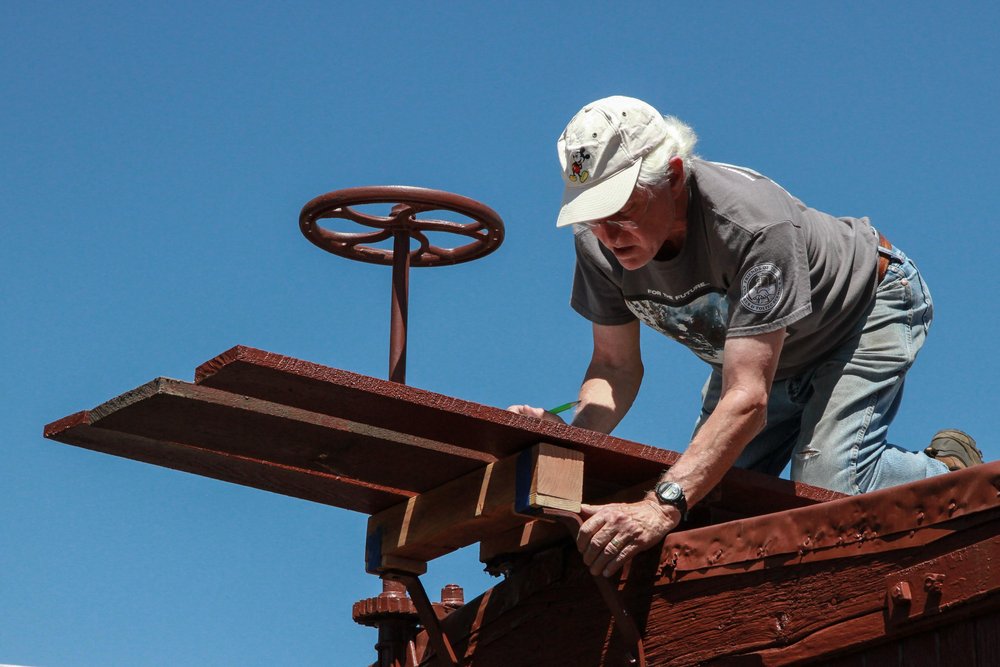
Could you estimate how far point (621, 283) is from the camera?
468 cm

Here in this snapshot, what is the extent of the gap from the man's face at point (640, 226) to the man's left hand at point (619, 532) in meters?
0.86

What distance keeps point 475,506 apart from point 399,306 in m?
1.95

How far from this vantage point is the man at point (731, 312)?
3.93 meters

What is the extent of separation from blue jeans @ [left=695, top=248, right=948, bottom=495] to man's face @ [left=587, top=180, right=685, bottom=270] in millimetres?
781

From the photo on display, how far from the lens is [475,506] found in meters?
3.98

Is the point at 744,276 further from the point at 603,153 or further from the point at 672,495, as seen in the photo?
the point at 672,495

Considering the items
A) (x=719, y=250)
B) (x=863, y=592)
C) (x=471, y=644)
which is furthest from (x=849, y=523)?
(x=471, y=644)

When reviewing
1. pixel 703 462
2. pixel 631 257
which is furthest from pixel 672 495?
pixel 631 257

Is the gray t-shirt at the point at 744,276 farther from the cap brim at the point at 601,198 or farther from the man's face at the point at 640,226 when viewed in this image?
the cap brim at the point at 601,198

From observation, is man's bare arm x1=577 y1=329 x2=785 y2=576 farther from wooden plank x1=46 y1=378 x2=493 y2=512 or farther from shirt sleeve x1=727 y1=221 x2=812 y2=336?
wooden plank x1=46 y1=378 x2=493 y2=512

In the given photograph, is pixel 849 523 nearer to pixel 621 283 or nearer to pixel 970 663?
pixel 970 663

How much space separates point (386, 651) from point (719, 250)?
66.7 inches

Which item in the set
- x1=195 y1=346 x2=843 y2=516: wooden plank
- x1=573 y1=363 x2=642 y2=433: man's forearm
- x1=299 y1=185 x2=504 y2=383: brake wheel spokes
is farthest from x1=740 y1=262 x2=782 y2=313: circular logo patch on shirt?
x1=299 y1=185 x2=504 y2=383: brake wheel spokes

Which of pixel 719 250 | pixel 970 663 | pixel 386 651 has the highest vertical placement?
pixel 719 250
